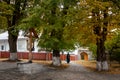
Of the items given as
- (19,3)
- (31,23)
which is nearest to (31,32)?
(31,23)

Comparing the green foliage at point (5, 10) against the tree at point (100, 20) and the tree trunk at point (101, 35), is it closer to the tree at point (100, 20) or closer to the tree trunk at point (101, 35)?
the tree at point (100, 20)

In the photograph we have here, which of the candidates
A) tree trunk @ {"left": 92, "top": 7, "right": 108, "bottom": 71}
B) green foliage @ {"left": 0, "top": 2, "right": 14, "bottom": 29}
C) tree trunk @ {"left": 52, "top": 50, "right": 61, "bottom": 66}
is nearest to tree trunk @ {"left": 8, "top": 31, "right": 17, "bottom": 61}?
green foliage @ {"left": 0, "top": 2, "right": 14, "bottom": 29}

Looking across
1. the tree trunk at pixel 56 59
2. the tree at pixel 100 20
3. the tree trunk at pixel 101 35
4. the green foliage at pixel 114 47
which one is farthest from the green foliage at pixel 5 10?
the green foliage at pixel 114 47

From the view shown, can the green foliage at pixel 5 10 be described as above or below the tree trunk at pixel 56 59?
above

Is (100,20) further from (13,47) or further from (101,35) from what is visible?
(13,47)

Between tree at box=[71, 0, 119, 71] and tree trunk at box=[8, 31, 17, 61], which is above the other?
tree at box=[71, 0, 119, 71]

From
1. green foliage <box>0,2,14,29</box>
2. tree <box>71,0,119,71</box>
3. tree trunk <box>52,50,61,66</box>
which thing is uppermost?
green foliage <box>0,2,14,29</box>

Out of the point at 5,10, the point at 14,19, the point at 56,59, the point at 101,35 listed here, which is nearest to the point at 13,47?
the point at 14,19

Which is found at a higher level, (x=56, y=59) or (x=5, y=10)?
(x=5, y=10)

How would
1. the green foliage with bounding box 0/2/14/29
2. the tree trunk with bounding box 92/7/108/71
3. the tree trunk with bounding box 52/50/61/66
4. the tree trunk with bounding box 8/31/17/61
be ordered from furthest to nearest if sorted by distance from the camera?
1. the tree trunk with bounding box 8/31/17/61
2. the tree trunk with bounding box 52/50/61/66
3. the green foliage with bounding box 0/2/14/29
4. the tree trunk with bounding box 92/7/108/71

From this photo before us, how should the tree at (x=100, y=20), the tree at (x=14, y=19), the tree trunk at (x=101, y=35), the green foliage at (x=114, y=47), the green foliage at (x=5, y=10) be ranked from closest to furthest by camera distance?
the tree at (x=100, y=20)
the tree trunk at (x=101, y=35)
the green foliage at (x=5, y=10)
the green foliage at (x=114, y=47)
the tree at (x=14, y=19)

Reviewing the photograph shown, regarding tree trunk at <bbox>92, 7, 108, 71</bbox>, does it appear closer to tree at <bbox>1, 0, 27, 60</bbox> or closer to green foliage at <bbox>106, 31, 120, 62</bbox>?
green foliage at <bbox>106, 31, 120, 62</bbox>

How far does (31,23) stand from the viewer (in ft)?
111

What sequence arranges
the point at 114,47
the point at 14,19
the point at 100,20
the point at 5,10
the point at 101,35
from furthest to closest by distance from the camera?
the point at 114,47, the point at 14,19, the point at 5,10, the point at 101,35, the point at 100,20
